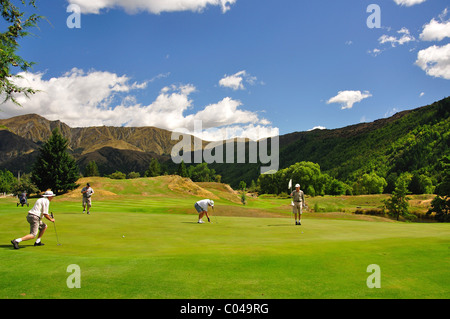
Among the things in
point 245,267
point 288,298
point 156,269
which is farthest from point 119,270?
point 288,298

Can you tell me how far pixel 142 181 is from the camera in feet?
314

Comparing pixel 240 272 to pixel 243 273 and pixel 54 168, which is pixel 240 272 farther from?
pixel 54 168

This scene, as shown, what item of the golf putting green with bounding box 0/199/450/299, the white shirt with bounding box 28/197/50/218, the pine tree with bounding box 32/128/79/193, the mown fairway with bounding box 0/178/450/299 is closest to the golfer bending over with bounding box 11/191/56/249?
the white shirt with bounding box 28/197/50/218

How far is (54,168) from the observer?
3167 inches

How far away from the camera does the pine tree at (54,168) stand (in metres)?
79.6

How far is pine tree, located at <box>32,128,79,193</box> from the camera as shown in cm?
7962

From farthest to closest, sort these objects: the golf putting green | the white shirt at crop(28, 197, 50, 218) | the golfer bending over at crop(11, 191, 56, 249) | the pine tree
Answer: the pine tree
the white shirt at crop(28, 197, 50, 218)
the golfer bending over at crop(11, 191, 56, 249)
the golf putting green

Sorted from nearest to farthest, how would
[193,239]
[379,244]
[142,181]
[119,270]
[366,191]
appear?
1. [119,270]
2. [379,244]
3. [193,239]
4. [142,181]
5. [366,191]

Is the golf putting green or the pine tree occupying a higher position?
the pine tree

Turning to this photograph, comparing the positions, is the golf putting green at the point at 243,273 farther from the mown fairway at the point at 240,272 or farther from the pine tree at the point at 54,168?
the pine tree at the point at 54,168

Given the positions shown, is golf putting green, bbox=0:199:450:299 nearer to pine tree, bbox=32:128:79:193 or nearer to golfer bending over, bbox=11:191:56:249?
golfer bending over, bbox=11:191:56:249

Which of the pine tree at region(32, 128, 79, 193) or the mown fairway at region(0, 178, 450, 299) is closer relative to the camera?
the mown fairway at region(0, 178, 450, 299)
